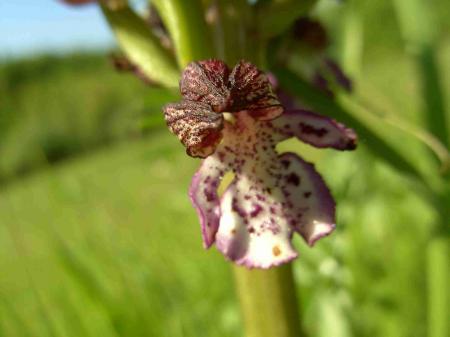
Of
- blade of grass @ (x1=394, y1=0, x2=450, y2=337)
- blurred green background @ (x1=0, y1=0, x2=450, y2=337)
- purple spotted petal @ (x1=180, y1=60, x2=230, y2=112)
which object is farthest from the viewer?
blurred green background @ (x1=0, y1=0, x2=450, y2=337)

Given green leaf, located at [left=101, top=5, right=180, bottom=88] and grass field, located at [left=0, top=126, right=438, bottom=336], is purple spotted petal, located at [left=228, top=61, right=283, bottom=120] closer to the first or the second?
green leaf, located at [left=101, top=5, right=180, bottom=88]

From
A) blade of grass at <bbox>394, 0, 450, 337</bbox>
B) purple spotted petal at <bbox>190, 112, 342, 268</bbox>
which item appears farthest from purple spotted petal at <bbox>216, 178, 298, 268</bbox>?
blade of grass at <bbox>394, 0, 450, 337</bbox>

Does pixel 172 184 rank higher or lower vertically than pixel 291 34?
lower

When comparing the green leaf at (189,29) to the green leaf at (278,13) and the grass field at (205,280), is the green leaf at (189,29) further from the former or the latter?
the grass field at (205,280)

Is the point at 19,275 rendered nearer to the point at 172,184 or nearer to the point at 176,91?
the point at 172,184

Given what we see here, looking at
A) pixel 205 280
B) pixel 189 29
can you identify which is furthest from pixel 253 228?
pixel 205 280

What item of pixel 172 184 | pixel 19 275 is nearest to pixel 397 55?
pixel 172 184
